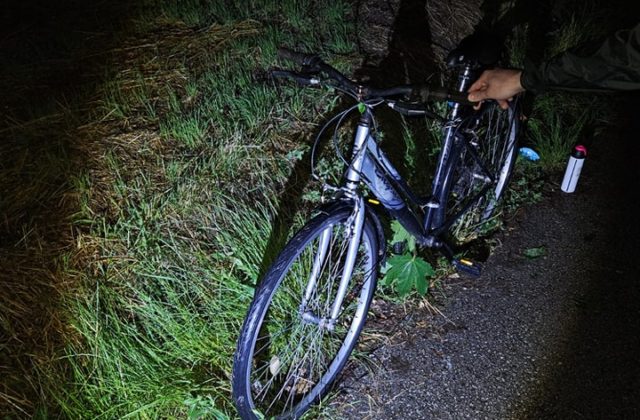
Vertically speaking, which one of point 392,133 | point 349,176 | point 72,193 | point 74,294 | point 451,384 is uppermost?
point 349,176

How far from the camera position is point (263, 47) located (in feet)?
12.7

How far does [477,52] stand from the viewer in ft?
7.72

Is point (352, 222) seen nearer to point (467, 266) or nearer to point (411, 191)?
point (411, 191)

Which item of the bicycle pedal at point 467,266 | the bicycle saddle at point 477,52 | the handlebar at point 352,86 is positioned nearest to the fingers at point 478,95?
the handlebar at point 352,86

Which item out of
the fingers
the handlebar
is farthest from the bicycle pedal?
the handlebar

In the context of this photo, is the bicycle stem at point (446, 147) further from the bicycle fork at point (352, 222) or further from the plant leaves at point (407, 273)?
the bicycle fork at point (352, 222)

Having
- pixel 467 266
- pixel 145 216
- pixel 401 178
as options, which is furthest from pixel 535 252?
pixel 145 216

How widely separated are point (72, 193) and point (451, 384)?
2343mm

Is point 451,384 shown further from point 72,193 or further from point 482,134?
point 72,193

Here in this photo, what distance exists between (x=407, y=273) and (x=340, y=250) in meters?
0.54

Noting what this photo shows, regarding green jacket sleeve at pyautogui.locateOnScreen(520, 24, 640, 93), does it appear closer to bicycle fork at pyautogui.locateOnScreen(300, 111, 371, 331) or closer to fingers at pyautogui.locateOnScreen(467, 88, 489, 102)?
fingers at pyautogui.locateOnScreen(467, 88, 489, 102)

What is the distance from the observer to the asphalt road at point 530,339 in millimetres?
2291

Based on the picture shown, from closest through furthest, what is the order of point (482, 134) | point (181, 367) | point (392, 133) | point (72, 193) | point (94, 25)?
1. point (181, 367)
2. point (72, 193)
3. point (482, 134)
4. point (392, 133)
5. point (94, 25)

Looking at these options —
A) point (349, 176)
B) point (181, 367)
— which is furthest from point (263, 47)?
point (181, 367)
